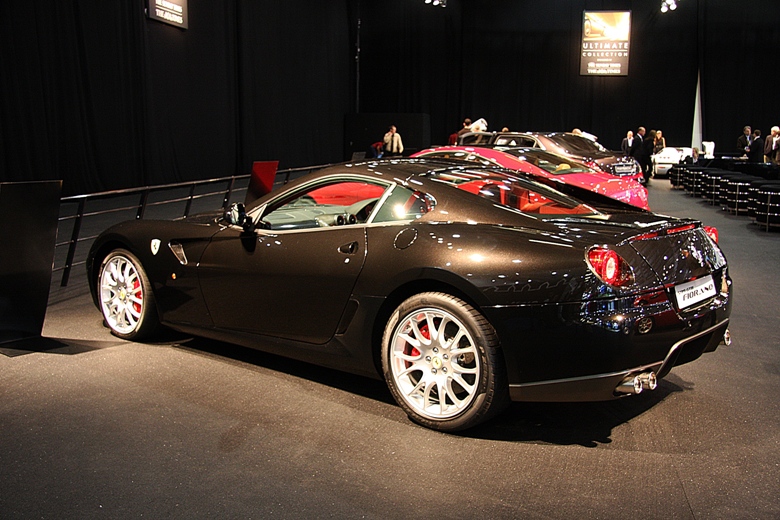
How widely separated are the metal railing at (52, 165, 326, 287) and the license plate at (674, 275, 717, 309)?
14.7 feet

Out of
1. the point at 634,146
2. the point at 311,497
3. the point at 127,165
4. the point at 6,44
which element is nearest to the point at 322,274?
the point at 311,497

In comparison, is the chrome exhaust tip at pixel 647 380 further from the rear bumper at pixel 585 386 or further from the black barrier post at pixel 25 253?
the black barrier post at pixel 25 253

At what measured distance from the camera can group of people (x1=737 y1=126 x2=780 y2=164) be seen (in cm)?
1839

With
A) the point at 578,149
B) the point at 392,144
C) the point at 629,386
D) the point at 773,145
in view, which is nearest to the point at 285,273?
the point at 629,386

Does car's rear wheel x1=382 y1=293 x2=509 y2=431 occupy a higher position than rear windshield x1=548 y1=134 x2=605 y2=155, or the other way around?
rear windshield x1=548 y1=134 x2=605 y2=155

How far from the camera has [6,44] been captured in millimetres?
12859

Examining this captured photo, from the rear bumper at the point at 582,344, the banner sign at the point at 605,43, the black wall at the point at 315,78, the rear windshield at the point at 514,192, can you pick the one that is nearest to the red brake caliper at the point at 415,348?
the rear bumper at the point at 582,344

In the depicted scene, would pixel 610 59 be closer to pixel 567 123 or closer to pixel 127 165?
pixel 567 123

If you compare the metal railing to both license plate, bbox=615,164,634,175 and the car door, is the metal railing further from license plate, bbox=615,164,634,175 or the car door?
license plate, bbox=615,164,634,175

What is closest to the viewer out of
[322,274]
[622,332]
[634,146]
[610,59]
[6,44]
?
[622,332]

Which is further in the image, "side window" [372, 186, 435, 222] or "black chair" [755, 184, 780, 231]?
"black chair" [755, 184, 780, 231]

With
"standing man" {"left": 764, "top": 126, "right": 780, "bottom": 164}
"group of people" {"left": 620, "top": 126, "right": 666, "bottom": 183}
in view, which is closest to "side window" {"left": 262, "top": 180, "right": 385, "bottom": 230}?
"standing man" {"left": 764, "top": 126, "right": 780, "bottom": 164}

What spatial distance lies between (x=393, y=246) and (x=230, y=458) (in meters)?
1.22

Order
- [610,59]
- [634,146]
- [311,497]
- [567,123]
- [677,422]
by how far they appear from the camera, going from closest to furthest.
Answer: [311,497]
[677,422]
[634,146]
[610,59]
[567,123]
